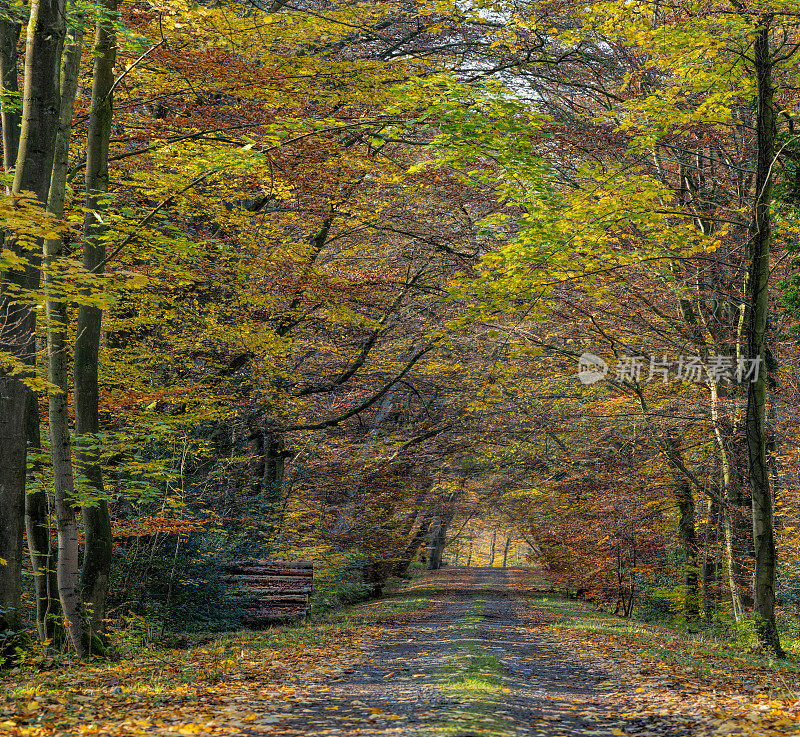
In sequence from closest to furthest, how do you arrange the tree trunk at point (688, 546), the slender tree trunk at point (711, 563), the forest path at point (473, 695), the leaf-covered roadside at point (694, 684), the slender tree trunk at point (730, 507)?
1. the forest path at point (473, 695)
2. the leaf-covered roadside at point (694, 684)
3. the slender tree trunk at point (730, 507)
4. the slender tree trunk at point (711, 563)
5. the tree trunk at point (688, 546)

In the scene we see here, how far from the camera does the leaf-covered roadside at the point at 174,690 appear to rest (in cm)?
521

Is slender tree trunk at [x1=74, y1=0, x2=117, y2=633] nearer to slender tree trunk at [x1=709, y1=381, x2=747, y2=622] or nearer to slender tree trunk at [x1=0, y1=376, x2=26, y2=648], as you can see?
slender tree trunk at [x1=0, y1=376, x2=26, y2=648]

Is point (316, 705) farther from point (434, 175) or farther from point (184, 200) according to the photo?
point (434, 175)

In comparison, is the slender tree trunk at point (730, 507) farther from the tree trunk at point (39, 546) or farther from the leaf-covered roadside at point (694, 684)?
the tree trunk at point (39, 546)

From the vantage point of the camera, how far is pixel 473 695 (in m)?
6.49

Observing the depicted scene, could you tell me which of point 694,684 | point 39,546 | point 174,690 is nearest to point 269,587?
point 39,546

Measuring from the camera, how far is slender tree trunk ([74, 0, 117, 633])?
9.27 meters

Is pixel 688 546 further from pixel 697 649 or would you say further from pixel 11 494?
pixel 11 494

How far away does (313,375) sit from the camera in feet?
59.1

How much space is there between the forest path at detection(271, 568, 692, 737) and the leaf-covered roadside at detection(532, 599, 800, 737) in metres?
0.08

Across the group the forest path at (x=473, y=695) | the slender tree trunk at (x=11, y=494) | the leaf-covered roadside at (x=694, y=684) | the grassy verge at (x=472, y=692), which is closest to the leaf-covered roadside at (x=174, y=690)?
the forest path at (x=473, y=695)

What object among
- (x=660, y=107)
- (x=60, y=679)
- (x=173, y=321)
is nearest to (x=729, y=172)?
(x=660, y=107)

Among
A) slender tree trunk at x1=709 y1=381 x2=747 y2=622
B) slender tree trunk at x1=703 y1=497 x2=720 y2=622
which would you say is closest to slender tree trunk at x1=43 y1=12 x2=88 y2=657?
slender tree trunk at x1=709 y1=381 x2=747 y2=622

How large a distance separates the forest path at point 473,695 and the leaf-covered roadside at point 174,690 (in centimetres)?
38
